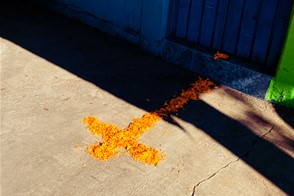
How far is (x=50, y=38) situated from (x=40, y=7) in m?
2.08

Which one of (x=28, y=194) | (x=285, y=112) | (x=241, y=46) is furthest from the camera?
(x=241, y=46)

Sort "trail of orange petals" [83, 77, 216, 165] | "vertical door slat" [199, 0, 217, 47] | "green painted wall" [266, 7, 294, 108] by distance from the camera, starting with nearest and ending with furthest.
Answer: "trail of orange petals" [83, 77, 216, 165], "green painted wall" [266, 7, 294, 108], "vertical door slat" [199, 0, 217, 47]

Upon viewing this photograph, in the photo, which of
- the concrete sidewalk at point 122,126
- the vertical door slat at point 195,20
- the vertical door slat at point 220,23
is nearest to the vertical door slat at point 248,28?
the vertical door slat at point 220,23

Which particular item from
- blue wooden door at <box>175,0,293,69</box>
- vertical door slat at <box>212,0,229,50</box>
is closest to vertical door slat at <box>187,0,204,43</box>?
blue wooden door at <box>175,0,293,69</box>

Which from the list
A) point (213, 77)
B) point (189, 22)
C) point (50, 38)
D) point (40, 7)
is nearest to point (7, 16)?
point (40, 7)

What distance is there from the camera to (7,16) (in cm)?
790

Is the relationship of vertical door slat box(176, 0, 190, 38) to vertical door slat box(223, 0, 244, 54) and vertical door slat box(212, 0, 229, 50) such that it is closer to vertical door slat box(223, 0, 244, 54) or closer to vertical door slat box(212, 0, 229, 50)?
vertical door slat box(212, 0, 229, 50)

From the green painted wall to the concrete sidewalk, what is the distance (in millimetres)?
161

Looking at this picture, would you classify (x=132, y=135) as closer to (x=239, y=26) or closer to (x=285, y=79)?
(x=285, y=79)

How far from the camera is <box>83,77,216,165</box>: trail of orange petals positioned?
397 centimetres

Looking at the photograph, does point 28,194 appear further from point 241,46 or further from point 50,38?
point 50,38

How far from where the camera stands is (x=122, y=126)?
446 cm

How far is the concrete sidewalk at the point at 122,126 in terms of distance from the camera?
11.9 ft

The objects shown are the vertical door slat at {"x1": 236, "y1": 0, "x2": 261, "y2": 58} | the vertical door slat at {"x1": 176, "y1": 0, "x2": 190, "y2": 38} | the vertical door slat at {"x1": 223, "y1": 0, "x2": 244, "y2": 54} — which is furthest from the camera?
the vertical door slat at {"x1": 176, "y1": 0, "x2": 190, "y2": 38}
